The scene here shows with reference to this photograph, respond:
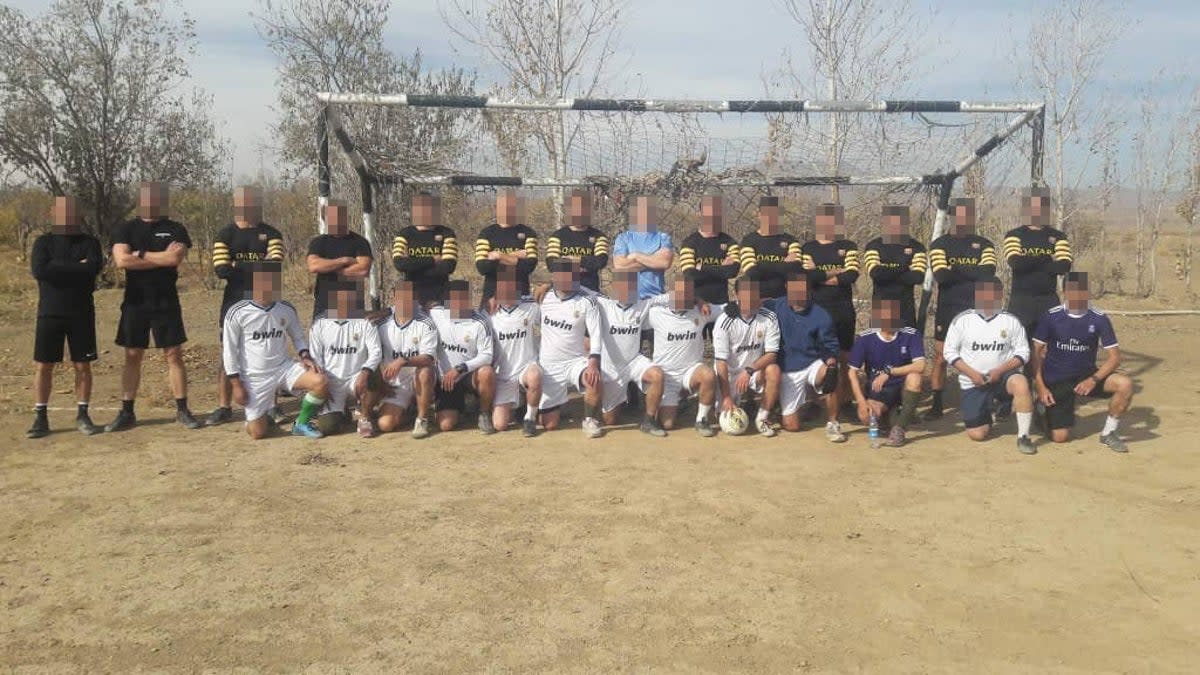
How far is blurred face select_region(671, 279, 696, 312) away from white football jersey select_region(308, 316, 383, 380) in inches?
93.1

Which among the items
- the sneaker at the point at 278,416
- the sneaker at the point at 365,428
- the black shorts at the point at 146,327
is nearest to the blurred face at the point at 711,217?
the sneaker at the point at 365,428

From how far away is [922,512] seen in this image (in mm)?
4926

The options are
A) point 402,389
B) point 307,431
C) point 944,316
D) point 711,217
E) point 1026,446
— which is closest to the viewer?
point 1026,446

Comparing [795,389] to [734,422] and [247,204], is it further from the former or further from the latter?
[247,204]

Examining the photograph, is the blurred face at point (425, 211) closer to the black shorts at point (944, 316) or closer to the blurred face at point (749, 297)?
the blurred face at point (749, 297)

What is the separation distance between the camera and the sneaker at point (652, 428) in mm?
6598

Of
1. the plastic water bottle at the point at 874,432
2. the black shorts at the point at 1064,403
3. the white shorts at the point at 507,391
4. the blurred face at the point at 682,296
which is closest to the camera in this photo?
the plastic water bottle at the point at 874,432

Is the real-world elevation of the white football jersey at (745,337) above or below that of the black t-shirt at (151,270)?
below

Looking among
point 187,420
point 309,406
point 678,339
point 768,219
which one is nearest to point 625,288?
point 678,339

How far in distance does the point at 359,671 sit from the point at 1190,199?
19996mm

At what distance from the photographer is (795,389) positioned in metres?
6.79

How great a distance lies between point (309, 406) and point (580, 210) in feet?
8.83

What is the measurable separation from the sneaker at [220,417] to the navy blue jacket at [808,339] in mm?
4599

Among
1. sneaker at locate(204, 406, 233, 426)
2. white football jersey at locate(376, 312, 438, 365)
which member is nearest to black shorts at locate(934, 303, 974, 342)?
white football jersey at locate(376, 312, 438, 365)
